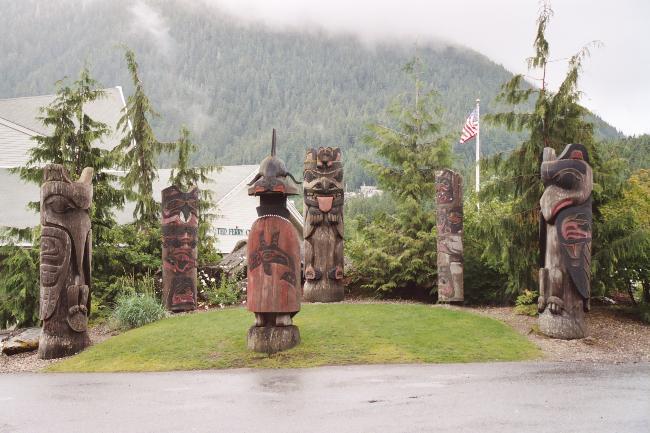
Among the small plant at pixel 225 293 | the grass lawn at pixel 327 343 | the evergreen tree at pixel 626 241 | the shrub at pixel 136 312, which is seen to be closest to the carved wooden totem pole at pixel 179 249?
the shrub at pixel 136 312

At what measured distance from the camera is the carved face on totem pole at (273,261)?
9.59m

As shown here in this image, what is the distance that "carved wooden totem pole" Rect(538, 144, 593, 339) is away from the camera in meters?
10.5

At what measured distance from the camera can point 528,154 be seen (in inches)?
Result: 498

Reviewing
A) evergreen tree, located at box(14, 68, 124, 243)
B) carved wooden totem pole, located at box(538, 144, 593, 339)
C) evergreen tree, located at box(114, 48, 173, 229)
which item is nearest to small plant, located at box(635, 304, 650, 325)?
carved wooden totem pole, located at box(538, 144, 593, 339)

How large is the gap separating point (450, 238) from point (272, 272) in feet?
18.9

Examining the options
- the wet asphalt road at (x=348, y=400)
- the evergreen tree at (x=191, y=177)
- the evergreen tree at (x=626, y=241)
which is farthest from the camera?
the evergreen tree at (x=191, y=177)

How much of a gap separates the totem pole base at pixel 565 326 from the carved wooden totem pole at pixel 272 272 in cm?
457

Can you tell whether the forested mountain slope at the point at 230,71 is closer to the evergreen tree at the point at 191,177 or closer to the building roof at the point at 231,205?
the building roof at the point at 231,205

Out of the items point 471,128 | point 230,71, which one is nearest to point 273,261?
point 471,128

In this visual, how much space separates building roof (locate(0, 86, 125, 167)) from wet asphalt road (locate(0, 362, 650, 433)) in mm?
17225

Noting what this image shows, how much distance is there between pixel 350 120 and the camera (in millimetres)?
103125

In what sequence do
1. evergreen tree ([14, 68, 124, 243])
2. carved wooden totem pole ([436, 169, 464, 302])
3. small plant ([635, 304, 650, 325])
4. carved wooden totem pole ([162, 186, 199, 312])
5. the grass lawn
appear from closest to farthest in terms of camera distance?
the grass lawn < small plant ([635, 304, 650, 325]) < carved wooden totem pole ([436, 169, 464, 302]) < carved wooden totem pole ([162, 186, 199, 312]) < evergreen tree ([14, 68, 124, 243])

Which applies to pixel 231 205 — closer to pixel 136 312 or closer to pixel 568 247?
pixel 136 312

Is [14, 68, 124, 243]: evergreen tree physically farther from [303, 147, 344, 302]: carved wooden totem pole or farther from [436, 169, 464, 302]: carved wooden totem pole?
[436, 169, 464, 302]: carved wooden totem pole
